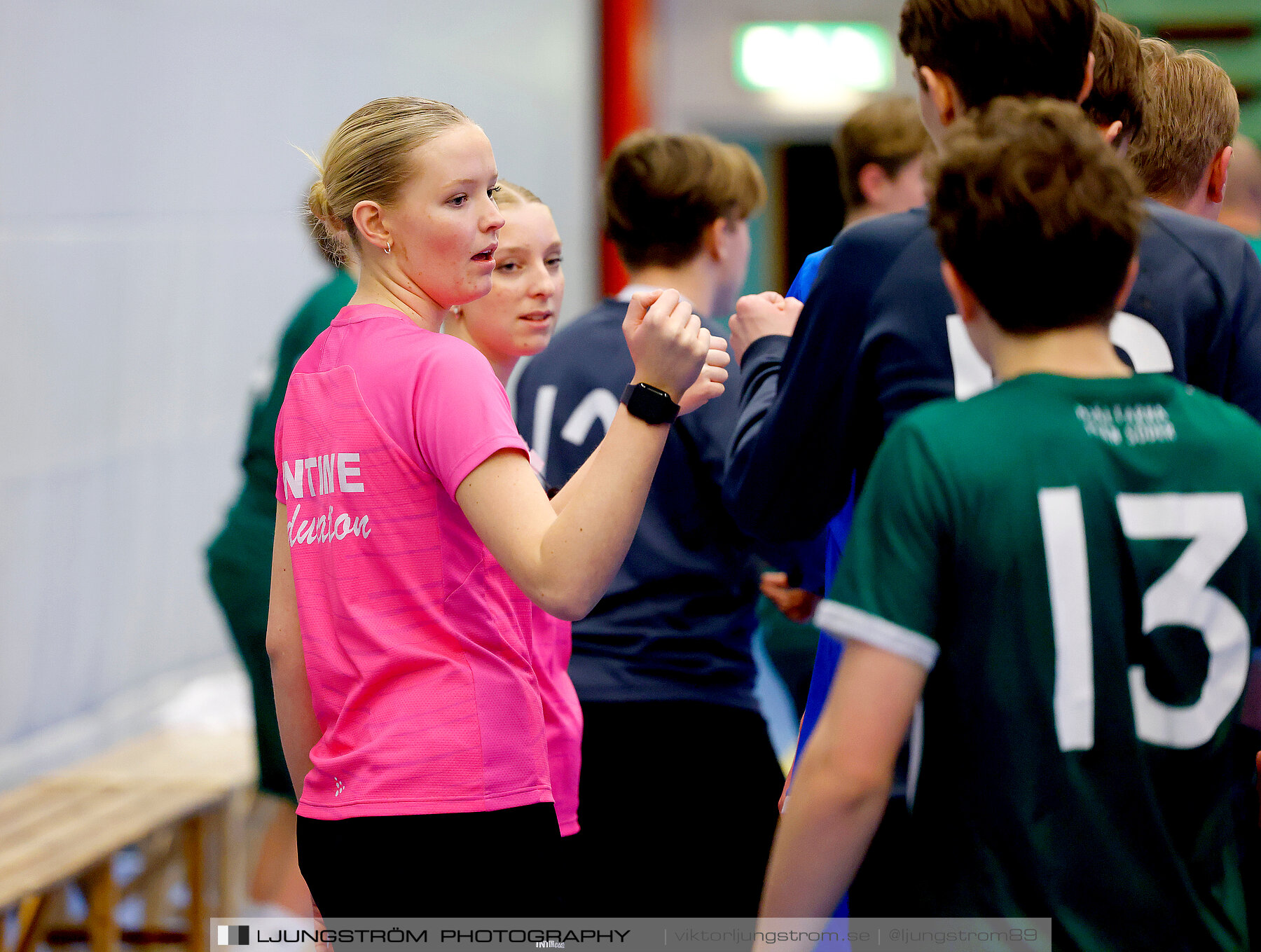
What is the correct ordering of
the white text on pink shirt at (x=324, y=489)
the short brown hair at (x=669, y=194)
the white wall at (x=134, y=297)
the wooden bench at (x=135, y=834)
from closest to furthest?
the white text on pink shirt at (x=324, y=489) < the short brown hair at (x=669, y=194) < the wooden bench at (x=135, y=834) < the white wall at (x=134, y=297)

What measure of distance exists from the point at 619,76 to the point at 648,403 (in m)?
6.77

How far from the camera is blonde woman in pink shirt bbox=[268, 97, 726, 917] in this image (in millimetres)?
1283

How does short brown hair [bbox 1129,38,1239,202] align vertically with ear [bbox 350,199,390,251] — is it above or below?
above

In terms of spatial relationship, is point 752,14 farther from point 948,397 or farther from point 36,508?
point 948,397

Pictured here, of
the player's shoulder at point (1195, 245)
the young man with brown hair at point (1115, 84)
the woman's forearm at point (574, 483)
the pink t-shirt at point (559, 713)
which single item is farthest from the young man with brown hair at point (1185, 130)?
the pink t-shirt at point (559, 713)

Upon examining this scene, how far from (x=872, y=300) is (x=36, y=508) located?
2608mm

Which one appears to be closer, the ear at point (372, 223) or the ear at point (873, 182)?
the ear at point (372, 223)

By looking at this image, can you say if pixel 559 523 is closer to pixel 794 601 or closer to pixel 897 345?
pixel 897 345

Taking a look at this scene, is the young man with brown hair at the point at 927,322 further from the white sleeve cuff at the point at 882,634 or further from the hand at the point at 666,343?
the white sleeve cuff at the point at 882,634

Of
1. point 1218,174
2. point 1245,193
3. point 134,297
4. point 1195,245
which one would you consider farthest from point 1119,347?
point 134,297

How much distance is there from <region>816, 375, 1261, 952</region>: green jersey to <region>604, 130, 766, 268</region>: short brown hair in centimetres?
141

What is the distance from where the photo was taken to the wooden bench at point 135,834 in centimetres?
268

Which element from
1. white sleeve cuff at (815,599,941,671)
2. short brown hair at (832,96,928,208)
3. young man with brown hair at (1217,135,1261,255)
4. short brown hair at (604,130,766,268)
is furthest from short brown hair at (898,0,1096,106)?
young man with brown hair at (1217,135,1261,255)

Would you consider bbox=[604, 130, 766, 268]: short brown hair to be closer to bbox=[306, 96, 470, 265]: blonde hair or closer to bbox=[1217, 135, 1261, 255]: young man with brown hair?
bbox=[306, 96, 470, 265]: blonde hair
